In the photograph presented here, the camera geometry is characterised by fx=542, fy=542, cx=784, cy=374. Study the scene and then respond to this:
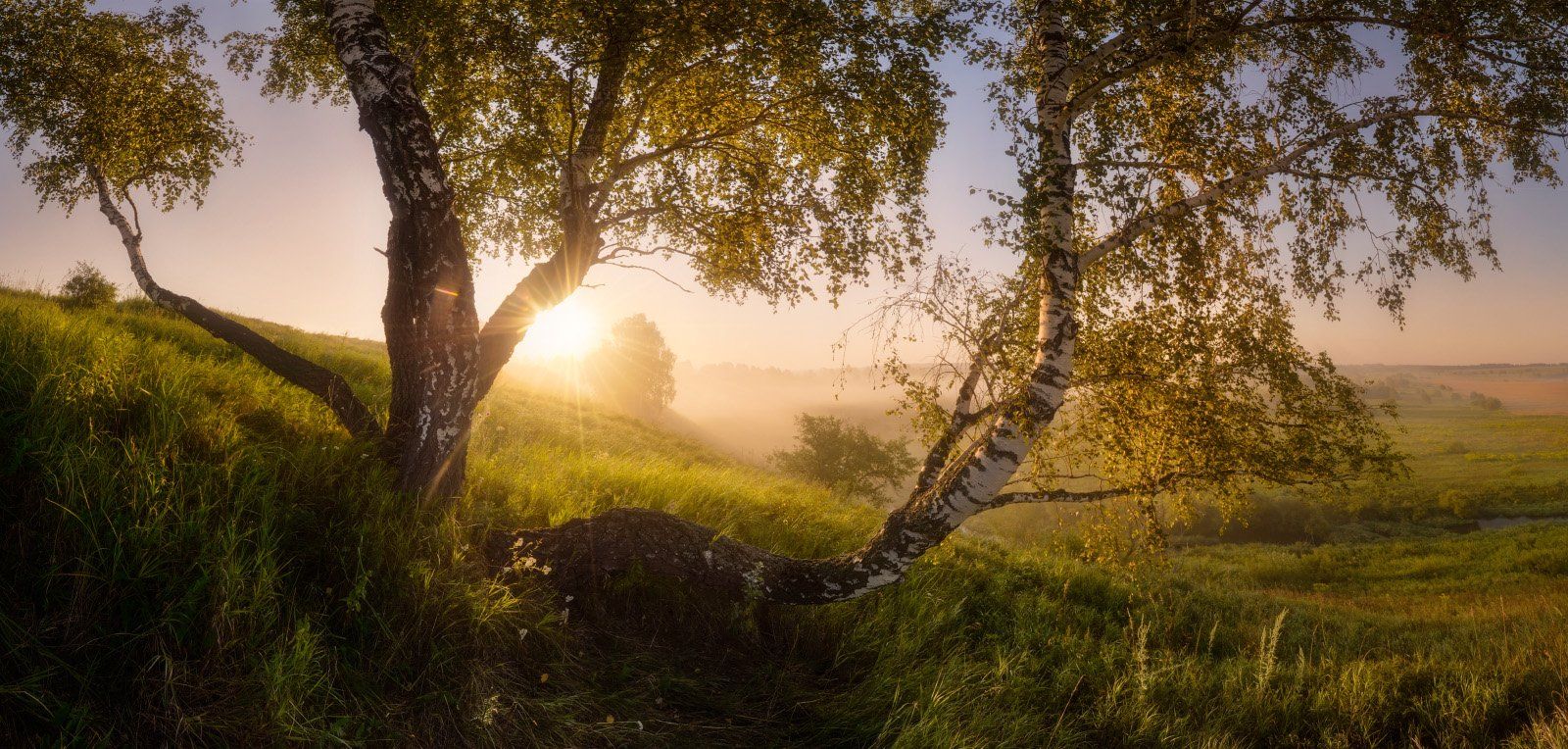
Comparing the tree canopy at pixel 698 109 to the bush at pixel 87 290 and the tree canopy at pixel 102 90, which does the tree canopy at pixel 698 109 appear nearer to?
the tree canopy at pixel 102 90

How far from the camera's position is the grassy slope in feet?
8.95

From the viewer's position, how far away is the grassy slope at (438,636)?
273 cm

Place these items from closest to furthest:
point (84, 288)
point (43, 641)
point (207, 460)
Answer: point (43, 641)
point (207, 460)
point (84, 288)

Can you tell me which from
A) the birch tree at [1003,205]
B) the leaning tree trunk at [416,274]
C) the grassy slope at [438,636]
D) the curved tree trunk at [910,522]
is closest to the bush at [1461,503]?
the grassy slope at [438,636]

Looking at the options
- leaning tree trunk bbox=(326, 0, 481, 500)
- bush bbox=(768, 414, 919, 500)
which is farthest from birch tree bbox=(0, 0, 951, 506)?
bush bbox=(768, 414, 919, 500)

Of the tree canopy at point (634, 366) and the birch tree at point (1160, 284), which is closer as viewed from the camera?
the birch tree at point (1160, 284)

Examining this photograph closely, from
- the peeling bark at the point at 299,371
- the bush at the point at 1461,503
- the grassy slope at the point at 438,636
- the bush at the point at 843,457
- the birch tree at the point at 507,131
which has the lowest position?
the bush at the point at 1461,503

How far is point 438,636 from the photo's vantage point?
12.0 ft

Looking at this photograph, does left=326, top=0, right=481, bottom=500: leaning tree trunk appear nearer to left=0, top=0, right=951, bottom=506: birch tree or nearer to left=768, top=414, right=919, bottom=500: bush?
left=0, top=0, right=951, bottom=506: birch tree

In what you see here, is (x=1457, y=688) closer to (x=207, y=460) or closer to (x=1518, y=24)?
(x=1518, y=24)

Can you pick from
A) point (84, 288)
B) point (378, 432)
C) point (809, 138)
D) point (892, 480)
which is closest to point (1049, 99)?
point (809, 138)

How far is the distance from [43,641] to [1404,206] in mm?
12025

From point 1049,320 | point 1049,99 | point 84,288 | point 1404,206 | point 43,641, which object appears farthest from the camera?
point 84,288

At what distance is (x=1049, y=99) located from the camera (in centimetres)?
543
